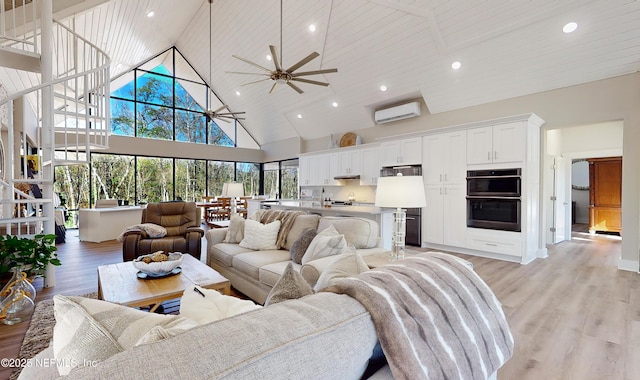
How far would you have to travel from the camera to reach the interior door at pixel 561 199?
21.3 ft

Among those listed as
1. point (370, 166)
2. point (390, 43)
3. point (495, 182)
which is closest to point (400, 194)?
point (495, 182)

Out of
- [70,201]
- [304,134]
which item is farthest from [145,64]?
[304,134]

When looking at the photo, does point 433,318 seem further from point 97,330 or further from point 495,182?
point 495,182

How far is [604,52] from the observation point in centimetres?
407

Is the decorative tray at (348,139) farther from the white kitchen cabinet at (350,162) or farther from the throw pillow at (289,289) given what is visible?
the throw pillow at (289,289)

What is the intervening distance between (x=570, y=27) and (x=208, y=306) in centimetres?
547

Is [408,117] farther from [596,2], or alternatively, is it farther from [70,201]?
[70,201]

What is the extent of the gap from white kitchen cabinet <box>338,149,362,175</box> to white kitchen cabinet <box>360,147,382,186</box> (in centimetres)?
13

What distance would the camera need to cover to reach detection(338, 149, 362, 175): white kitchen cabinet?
7.39 metres

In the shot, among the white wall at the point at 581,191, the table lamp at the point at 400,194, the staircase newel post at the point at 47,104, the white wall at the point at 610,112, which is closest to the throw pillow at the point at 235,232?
the staircase newel post at the point at 47,104

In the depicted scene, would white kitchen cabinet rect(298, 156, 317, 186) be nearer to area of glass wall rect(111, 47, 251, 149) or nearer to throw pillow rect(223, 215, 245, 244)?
area of glass wall rect(111, 47, 251, 149)

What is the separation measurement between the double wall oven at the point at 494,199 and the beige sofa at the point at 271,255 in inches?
115

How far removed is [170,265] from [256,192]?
8433mm

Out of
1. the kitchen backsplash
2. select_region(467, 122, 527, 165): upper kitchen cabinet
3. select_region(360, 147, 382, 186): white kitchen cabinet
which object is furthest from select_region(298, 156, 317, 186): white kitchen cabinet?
select_region(467, 122, 527, 165): upper kitchen cabinet
